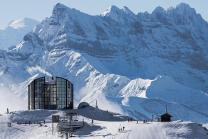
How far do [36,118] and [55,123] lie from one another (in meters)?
12.7

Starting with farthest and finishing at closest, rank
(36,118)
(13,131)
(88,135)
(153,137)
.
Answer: (36,118) → (13,131) → (88,135) → (153,137)

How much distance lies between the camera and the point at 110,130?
171 m

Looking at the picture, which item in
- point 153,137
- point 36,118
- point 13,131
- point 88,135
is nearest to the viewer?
point 153,137

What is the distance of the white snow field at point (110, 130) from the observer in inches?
6337

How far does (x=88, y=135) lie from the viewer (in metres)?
170

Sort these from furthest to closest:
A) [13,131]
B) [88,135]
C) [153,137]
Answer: [13,131], [88,135], [153,137]

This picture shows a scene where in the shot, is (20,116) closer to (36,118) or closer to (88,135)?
(36,118)

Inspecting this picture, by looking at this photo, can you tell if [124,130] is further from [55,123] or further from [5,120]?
[5,120]

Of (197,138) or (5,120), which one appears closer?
(197,138)

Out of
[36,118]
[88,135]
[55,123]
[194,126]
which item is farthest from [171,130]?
[36,118]

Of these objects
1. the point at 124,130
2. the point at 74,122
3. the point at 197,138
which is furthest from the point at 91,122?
the point at 197,138

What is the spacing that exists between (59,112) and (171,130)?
138 ft

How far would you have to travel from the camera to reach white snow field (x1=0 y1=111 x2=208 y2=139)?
6337 inches

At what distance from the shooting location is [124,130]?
167250mm
